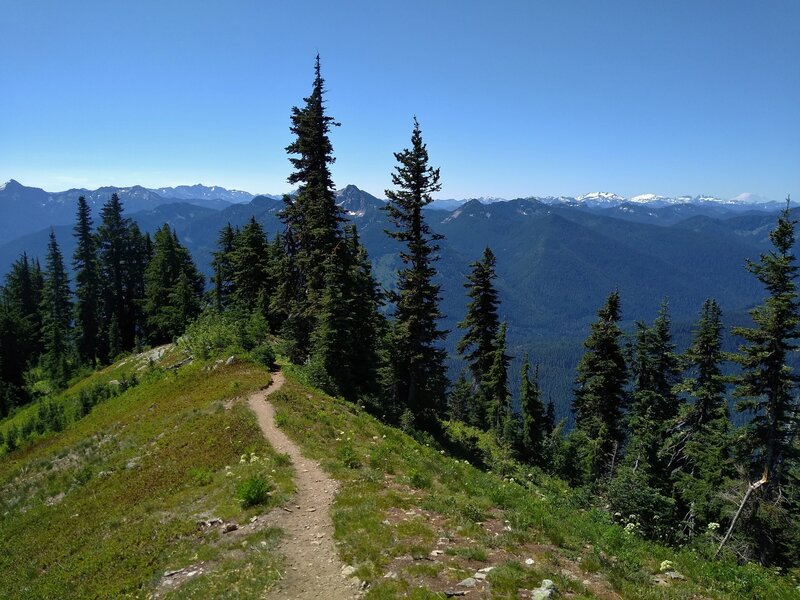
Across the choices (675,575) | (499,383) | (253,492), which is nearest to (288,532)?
(253,492)

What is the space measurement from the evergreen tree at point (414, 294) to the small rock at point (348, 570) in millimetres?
17698

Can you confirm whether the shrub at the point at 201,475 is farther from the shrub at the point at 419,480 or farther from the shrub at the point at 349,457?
the shrub at the point at 419,480

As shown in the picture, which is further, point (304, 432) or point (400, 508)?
point (304, 432)

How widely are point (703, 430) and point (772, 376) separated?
50.3ft

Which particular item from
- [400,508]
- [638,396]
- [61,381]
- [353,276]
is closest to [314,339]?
[353,276]

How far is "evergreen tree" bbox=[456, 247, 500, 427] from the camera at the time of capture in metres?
43.3

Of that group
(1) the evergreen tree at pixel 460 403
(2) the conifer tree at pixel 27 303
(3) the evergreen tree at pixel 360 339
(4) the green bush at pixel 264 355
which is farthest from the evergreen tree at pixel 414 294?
(2) the conifer tree at pixel 27 303

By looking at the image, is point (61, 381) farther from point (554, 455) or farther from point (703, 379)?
point (703, 379)

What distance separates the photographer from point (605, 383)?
37438 mm

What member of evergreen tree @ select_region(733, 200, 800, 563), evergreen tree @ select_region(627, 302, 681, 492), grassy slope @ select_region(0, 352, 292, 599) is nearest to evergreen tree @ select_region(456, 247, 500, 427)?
evergreen tree @ select_region(627, 302, 681, 492)

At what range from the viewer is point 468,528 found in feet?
35.6

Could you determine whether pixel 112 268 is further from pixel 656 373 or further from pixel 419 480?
pixel 656 373

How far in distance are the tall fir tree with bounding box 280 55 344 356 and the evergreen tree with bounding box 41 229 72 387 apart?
41.4 m

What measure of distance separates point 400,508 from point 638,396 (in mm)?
34043
